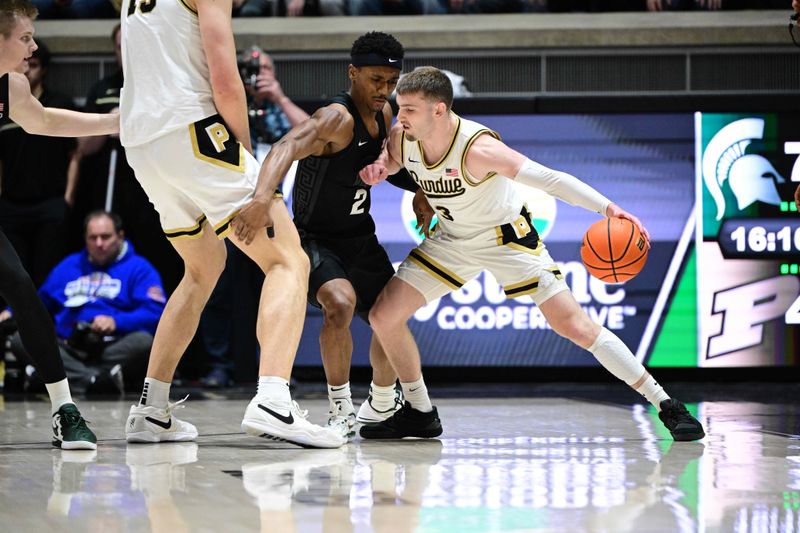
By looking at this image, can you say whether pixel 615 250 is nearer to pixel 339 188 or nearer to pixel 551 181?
pixel 551 181

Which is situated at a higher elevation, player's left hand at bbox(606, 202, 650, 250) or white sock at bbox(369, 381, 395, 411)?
player's left hand at bbox(606, 202, 650, 250)

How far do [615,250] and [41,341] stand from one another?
2.27 metres

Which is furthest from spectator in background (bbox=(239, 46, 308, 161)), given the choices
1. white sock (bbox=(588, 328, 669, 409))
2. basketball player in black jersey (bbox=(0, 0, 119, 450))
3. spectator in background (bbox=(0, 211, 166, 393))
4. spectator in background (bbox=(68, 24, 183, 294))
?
white sock (bbox=(588, 328, 669, 409))

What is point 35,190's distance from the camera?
8398 millimetres

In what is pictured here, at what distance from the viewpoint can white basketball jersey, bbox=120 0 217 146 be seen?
441 centimetres

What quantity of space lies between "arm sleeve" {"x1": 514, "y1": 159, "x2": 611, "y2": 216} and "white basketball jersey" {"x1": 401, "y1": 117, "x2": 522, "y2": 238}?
264 millimetres

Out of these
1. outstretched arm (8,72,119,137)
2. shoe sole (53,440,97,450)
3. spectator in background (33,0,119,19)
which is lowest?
shoe sole (53,440,97,450)

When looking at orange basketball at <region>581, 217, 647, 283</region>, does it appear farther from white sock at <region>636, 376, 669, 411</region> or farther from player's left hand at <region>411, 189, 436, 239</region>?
player's left hand at <region>411, 189, 436, 239</region>

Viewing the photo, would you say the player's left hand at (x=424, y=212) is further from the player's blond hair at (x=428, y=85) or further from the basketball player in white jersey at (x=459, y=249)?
the player's blond hair at (x=428, y=85)

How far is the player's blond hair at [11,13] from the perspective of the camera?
446 centimetres

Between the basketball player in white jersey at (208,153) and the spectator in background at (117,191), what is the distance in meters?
4.02

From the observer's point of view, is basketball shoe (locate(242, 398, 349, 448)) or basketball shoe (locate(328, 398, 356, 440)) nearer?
basketball shoe (locate(242, 398, 349, 448))

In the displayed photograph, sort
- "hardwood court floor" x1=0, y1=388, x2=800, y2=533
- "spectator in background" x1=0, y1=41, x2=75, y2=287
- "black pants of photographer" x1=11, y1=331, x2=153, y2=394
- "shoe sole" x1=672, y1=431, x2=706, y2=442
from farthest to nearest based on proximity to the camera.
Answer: "spectator in background" x1=0, y1=41, x2=75, y2=287 < "black pants of photographer" x1=11, y1=331, x2=153, y2=394 < "shoe sole" x1=672, y1=431, x2=706, y2=442 < "hardwood court floor" x1=0, y1=388, x2=800, y2=533

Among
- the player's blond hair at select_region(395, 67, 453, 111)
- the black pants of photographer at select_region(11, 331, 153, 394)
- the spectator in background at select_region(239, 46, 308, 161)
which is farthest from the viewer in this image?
the spectator in background at select_region(239, 46, 308, 161)
